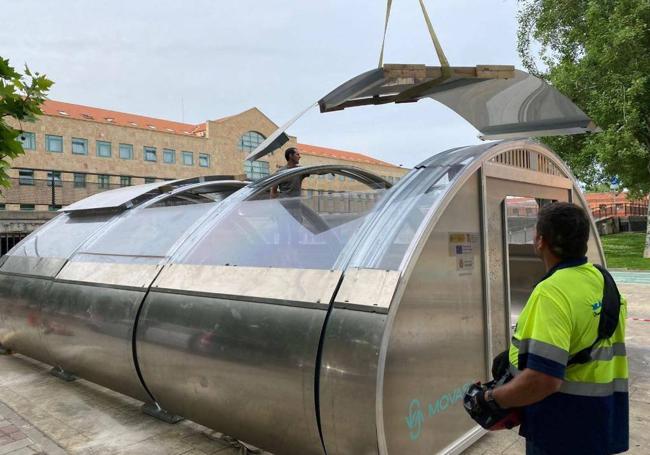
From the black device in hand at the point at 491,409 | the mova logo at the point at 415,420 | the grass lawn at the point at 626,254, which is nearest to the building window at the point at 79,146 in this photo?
the grass lawn at the point at 626,254

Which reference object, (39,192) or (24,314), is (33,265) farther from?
(39,192)

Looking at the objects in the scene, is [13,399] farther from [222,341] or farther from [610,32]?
[610,32]

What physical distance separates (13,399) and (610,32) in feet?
61.2

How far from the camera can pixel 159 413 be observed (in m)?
4.46

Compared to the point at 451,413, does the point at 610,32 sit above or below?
above

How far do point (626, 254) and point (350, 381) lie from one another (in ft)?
75.3

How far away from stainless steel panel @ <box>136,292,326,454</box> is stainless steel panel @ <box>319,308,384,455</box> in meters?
0.10

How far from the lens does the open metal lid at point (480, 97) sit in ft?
12.9

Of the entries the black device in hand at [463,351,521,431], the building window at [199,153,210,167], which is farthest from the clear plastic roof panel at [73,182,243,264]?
the building window at [199,153,210,167]

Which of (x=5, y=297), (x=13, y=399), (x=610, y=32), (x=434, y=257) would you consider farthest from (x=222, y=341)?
(x=610, y=32)

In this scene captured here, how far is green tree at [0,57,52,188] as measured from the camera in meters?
2.93

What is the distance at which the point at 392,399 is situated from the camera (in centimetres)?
288

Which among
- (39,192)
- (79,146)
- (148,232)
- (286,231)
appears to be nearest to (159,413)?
(148,232)

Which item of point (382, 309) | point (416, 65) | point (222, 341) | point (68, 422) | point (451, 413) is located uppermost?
point (416, 65)
